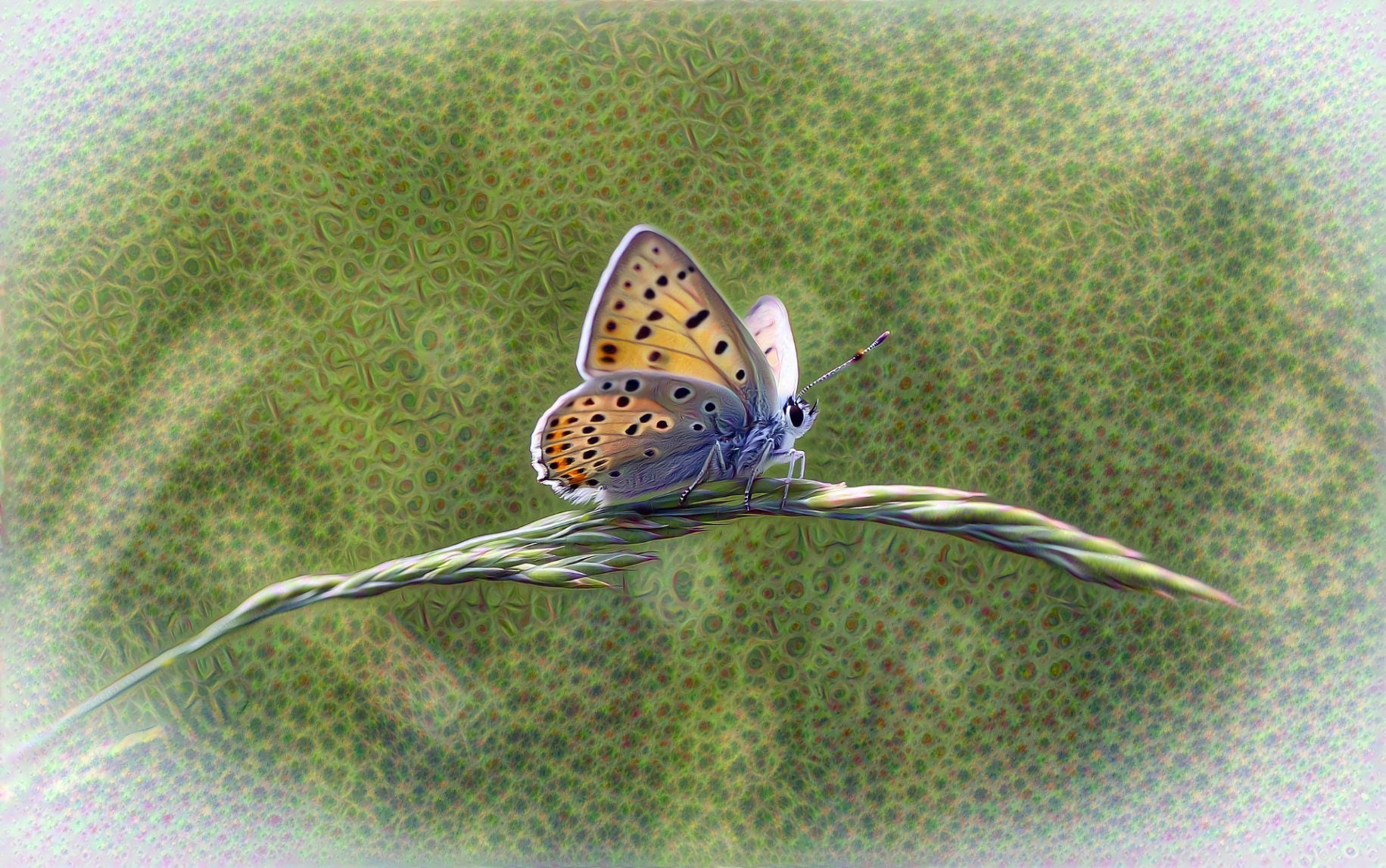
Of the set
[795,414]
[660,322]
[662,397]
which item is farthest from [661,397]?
[795,414]

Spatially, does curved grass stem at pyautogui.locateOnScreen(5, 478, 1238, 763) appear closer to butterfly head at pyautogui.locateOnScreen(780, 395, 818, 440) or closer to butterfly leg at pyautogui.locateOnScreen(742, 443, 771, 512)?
butterfly leg at pyautogui.locateOnScreen(742, 443, 771, 512)

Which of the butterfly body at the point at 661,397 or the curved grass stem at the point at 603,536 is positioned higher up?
the butterfly body at the point at 661,397

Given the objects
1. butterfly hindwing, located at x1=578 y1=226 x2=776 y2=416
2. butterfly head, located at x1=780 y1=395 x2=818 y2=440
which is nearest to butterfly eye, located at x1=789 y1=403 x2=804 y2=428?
butterfly head, located at x1=780 y1=395 x2=818 y2=440

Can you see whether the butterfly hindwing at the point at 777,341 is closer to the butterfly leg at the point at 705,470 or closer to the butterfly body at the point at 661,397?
the butterfly body at the point at 661,397

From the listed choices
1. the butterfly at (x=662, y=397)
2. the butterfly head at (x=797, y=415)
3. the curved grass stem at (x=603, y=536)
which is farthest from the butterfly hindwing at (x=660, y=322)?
the curved grass stem at (x=603, y=536)

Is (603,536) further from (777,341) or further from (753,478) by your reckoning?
(777,341)

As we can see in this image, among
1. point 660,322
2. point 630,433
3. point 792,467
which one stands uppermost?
point 660,322

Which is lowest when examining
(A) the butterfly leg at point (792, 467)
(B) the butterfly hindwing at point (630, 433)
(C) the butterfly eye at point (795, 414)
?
(A) the butterfly leg at point (792, 467)
